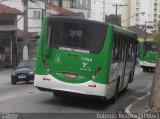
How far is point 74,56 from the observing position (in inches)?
665

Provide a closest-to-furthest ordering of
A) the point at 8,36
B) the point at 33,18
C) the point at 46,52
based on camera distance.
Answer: the point at 46,52 < the point at 8,36 < the point at 33,18

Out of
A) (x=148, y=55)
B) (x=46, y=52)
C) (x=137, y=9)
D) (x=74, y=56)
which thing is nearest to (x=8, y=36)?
(x=148, y=55)

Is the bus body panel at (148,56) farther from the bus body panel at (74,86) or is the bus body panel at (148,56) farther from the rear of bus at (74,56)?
the rear of bus at (74,56)

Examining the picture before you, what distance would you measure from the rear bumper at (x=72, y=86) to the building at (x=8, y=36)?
3308 centimetres

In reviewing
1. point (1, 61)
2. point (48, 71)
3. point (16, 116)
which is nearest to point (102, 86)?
point (48, 71)

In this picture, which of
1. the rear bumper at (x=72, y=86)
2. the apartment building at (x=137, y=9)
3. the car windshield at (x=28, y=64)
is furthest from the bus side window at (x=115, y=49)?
the apartment building at (x=137, y=9)

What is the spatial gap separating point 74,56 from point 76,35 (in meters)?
0.71

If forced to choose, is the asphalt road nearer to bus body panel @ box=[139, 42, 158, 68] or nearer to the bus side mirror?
the bus side mirror

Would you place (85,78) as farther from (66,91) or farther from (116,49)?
(116,49)

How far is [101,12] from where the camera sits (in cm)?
11488

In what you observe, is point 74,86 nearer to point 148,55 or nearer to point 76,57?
point 76,57

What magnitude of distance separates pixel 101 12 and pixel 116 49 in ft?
320

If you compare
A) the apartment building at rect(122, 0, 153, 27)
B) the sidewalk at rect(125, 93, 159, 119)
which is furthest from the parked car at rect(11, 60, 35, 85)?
the apartment building at rect(122, 0, 153, 27)

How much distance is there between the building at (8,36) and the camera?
5012cm
